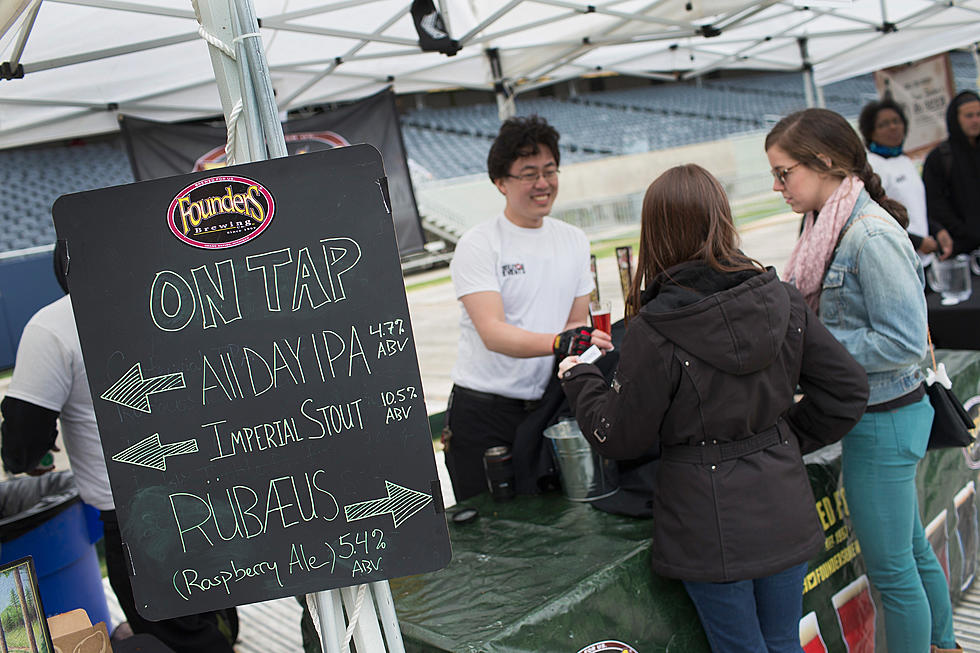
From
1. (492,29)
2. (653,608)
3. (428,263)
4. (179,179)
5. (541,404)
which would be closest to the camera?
(179,179)

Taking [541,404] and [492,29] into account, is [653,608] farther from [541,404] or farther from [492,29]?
[492,29]

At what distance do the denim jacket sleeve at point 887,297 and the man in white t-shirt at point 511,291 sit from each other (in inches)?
29.3

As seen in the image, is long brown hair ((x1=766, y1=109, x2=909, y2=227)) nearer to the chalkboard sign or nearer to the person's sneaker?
the chalkboard sign

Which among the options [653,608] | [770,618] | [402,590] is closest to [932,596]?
[770,618]

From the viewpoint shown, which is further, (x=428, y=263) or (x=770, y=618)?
(x=428, y=263)

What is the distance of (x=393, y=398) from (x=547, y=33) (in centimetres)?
332

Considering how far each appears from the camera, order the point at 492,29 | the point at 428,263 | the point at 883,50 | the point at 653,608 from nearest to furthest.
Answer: the point at 653,608, the point at 492,29, the point at 883,50, the point at 428,263

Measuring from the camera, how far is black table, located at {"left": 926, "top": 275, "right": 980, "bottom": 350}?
3359 mm

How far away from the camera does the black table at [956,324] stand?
11.0ft

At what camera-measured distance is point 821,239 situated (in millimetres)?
1854

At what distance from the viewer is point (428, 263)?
16203 mm

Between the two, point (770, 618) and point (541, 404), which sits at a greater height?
point (541, 404)

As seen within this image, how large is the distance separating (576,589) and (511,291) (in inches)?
36.4

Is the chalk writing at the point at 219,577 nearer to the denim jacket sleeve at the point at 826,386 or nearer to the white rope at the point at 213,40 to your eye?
the white rope at the point at 213,40
